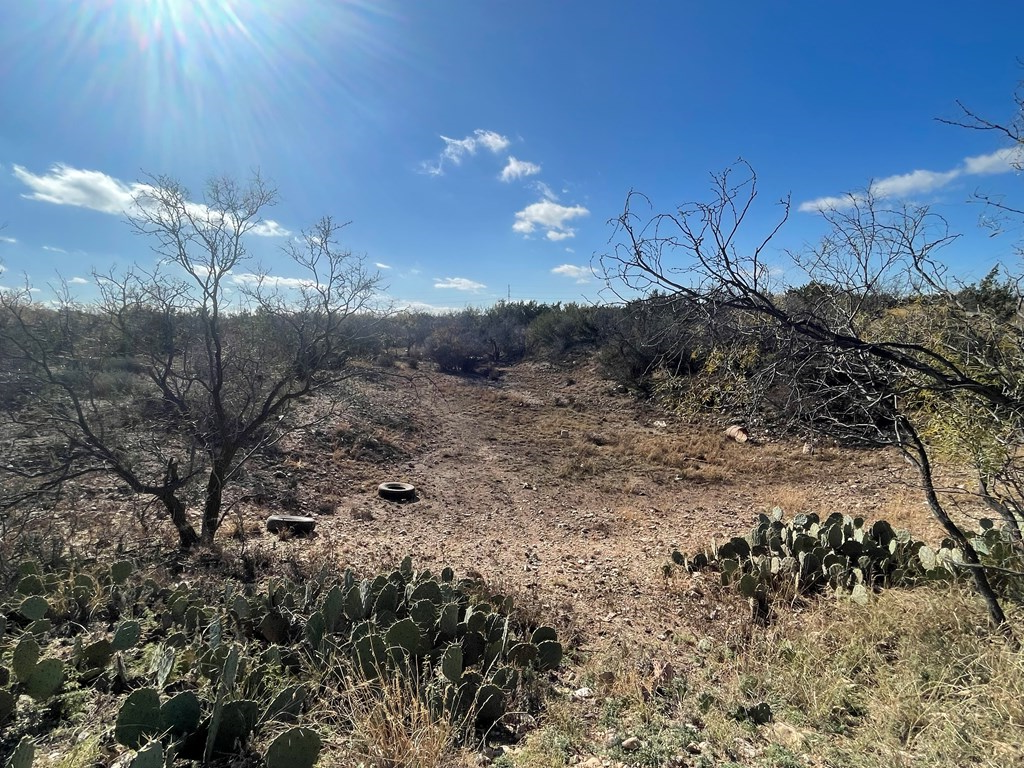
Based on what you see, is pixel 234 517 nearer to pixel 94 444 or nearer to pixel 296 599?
pixel 94 444

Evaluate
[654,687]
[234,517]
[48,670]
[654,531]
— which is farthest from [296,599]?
[654,531]

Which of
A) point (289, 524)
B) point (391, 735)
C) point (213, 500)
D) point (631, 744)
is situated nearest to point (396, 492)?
point (289, 524)

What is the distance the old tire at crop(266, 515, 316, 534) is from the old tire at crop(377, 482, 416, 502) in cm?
193

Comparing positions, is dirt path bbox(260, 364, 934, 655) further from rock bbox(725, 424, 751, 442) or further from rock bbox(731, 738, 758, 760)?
rock bbox(731, 738, 758, 760)

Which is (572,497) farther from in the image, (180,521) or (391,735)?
(391,735)

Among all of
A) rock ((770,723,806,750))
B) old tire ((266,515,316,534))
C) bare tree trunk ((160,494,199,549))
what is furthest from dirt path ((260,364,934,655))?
rock ((770,723,806,750))

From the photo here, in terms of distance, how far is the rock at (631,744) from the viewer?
2533mm

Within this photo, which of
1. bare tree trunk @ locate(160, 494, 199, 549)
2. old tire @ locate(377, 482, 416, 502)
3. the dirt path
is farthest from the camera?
old tire @ locate(377, 482, 416, 502)

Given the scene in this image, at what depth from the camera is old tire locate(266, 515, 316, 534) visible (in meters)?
7.47

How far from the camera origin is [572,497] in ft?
31.7

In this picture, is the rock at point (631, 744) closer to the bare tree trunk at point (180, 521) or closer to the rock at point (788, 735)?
the rock at point (788, 735)

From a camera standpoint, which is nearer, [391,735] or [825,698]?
[391,735]

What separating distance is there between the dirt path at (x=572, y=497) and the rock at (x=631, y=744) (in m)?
1.76

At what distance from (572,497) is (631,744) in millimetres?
7142
